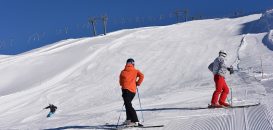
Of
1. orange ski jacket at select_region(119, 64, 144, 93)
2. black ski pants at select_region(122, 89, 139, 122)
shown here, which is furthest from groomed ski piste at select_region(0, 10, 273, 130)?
orange ski jacket at select_region(119, 64, 144, 93)

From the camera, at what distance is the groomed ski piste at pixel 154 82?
12367mm

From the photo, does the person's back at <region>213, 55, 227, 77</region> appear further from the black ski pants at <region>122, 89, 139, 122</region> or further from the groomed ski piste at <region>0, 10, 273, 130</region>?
the black ski pants at <region>122, 89, 139, 122</region>

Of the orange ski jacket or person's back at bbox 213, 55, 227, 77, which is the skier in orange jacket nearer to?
the orange ski jacket

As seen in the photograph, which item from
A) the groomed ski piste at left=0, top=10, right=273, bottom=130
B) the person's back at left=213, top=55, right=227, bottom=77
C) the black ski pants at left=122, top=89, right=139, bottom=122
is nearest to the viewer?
the black ski pants at left=122, top=89, right=139, bottom=122

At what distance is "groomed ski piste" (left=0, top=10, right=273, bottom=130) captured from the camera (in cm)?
1237

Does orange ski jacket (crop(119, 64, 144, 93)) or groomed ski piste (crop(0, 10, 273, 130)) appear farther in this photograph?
groomed ski piste (crop(0, 10, 273, 130))

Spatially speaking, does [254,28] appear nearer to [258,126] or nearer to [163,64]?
[163,64]

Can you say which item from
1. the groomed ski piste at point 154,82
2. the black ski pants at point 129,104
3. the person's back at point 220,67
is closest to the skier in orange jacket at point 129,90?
the black ski pants at point 129,104

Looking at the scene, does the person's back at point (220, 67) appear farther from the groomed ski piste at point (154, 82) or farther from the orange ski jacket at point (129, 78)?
the orange ski jacket at point (129, 78)

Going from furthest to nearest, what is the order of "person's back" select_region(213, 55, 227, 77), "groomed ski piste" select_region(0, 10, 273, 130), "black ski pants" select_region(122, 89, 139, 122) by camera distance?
1. "person's back" select_region(213, 55, 227, 77)
2. "groomed ski piste" select_region(0, 10, 273, 130)
3. "black ski pants" select_region(122, 89, 139, 122)

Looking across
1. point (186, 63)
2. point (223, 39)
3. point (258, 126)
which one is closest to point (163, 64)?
point (186, 63)

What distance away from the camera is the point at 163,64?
28812mm

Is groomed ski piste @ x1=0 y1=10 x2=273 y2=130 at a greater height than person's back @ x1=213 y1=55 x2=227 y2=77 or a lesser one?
lesser

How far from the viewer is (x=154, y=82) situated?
24547 mm
